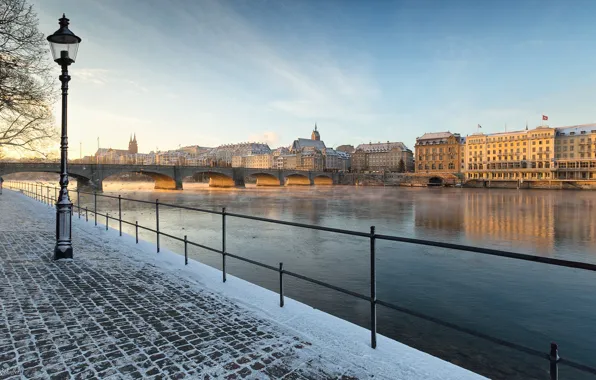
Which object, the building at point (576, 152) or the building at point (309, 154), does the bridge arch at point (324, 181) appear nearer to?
the building at point (309, 154)

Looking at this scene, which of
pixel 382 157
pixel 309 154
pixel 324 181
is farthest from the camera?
pixel 309 154

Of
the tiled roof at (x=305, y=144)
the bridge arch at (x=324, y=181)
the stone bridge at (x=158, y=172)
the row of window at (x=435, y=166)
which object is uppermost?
the tiled roof at (x=305, y=144)

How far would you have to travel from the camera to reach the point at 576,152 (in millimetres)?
111062

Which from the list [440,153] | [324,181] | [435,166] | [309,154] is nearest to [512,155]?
[440,153]

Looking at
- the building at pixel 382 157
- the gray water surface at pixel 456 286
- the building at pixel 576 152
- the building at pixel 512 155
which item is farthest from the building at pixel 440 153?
the gray water surface at pixel 456 286

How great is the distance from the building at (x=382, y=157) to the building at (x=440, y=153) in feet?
88.2

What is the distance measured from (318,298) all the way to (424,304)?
2761 millimetres

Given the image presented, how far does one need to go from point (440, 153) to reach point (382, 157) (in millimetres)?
42886

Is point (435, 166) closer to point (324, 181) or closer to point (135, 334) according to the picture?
point (324, 181)

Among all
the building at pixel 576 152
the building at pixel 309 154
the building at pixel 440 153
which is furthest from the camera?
the building at pixel 309 154

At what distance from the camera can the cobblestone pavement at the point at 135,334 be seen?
3.62 meters

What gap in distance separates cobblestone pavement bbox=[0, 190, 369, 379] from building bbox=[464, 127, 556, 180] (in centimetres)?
12669

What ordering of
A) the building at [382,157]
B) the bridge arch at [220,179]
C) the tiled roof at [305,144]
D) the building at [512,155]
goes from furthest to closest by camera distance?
the tiled roof at [305,144] < the building at [382,157] < the building at [512,155] < the bridge arch at [220,179]

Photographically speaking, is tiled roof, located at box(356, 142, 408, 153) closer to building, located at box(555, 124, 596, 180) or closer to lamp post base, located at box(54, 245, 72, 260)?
building, located at box(555, 124, 596, 180)
